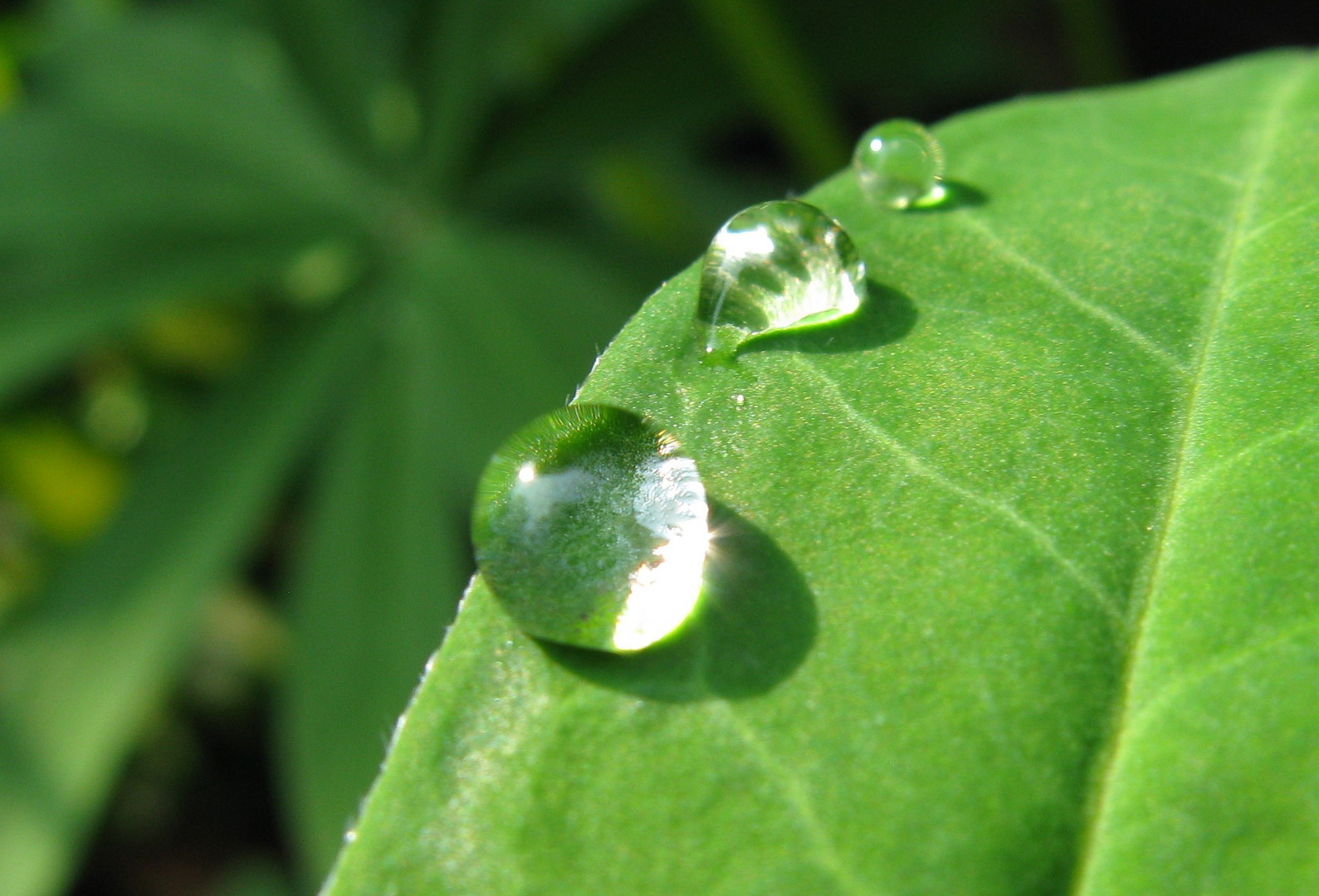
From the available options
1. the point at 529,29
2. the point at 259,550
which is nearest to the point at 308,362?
the point at 259,550

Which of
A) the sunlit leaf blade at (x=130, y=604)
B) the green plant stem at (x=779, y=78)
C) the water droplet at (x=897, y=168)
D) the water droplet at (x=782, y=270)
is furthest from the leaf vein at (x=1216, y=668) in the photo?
the sunlit leaf blade at (x=130, y=604)

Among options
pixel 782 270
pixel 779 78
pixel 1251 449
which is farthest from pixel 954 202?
pixel 779 78

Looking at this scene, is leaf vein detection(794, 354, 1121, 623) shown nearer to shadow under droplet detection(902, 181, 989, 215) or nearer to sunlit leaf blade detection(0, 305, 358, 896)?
shadow under droplet detection(902, 181, 989, 215)

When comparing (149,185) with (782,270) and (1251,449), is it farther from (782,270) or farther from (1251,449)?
(1251,449)

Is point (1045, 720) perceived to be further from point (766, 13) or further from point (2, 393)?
point (2, 393)

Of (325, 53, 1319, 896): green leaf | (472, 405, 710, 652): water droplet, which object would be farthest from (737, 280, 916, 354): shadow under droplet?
(472, 405, 710, 652): water droplet
